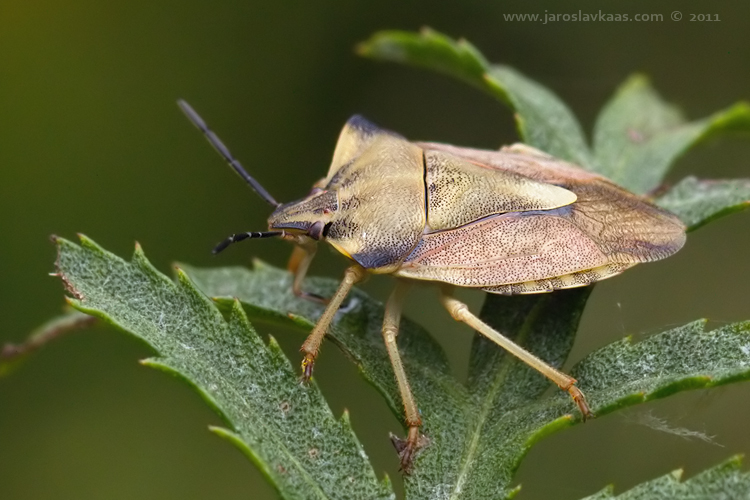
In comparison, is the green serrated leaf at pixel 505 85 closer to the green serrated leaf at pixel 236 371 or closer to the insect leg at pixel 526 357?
the insect leg at pixel 526 357

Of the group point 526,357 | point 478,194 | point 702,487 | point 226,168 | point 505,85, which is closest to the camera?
point 702,487

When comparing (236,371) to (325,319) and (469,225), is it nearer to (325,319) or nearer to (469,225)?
(325,319)

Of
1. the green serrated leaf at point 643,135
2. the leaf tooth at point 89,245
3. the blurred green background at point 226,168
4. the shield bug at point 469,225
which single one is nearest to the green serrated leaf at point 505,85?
the green serrated leaf at point 643,135

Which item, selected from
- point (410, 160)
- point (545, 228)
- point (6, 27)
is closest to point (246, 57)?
point (6, 27)

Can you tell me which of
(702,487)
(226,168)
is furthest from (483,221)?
(226,168)

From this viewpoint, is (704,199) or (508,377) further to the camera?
(704,199)

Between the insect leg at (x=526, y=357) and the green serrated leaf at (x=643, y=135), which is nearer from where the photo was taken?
the insect leg at (x=526, y=357)

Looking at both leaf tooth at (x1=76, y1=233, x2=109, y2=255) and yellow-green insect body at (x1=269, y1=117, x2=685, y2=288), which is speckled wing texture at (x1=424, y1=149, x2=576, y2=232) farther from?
leaf tooth at (x1=76, y1=233, x2=109, y2=255)

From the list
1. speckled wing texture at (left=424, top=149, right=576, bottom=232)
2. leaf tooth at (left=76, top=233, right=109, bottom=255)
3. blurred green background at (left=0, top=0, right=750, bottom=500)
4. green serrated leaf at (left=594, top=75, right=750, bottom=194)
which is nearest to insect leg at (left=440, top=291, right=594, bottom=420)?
speckled wing texture at (left=424, top=149, right=576, bottom=232)
